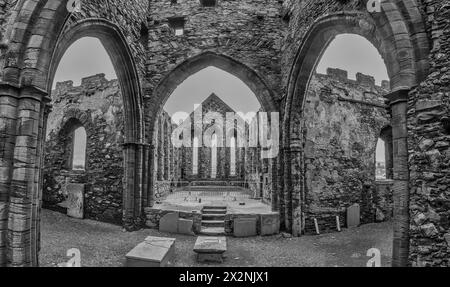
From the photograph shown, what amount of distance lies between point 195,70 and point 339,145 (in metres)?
5.52

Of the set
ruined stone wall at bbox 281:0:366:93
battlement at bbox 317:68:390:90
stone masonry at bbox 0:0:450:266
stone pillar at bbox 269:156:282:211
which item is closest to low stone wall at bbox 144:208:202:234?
stone masonry at bbox 0:0:450:266

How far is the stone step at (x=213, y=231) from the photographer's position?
722cm

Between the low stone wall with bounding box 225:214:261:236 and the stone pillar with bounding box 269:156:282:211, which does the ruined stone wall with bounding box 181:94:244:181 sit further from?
the low stone wall with bounding box 225:214:261:236

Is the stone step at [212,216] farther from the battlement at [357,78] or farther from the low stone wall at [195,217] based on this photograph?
the battlement at [357,78]

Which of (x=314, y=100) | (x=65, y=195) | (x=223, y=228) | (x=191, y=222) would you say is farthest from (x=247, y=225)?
(x=65, y=195)

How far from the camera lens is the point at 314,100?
8336mm

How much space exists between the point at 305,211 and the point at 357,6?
212 inches

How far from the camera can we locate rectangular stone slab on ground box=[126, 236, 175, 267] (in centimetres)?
436

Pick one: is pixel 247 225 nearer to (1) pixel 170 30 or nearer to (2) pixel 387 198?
(2) pixel 387 198

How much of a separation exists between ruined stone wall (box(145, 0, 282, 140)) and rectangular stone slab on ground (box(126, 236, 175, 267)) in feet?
15.0

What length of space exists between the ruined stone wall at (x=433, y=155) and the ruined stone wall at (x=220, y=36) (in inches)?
201

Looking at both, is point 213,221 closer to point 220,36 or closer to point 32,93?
point 32,93

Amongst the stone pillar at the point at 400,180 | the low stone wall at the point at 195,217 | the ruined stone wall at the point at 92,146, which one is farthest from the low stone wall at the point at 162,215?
the stone pillar at the point at 400,180
